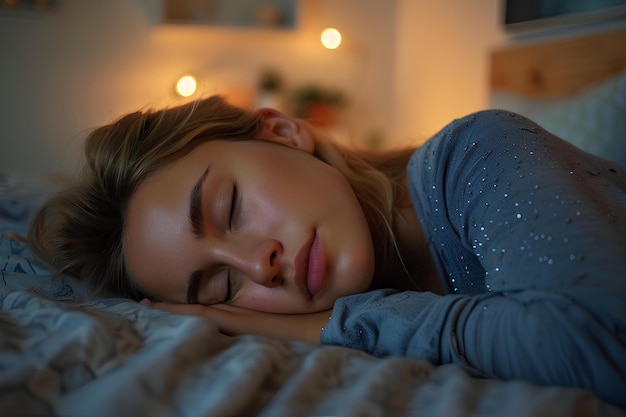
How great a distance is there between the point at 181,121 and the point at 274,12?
7.59ft

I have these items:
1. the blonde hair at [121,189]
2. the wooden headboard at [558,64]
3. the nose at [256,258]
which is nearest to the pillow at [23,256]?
the blonde hair at [121,189]

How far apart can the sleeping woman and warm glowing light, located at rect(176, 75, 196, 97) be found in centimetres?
193

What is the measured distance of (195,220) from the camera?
0.76m

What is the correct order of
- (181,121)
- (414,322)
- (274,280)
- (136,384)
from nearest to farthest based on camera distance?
(136,384)
(414,322)
(274,280)
(181,121)

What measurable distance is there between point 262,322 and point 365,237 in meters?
0.19

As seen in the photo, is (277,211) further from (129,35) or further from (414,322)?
(129,35)

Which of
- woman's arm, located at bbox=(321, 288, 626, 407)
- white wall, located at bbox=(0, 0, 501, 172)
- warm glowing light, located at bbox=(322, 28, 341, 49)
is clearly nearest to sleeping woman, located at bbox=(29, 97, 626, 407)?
woman's arm, located at bbox=(321, 288, 626, 407)

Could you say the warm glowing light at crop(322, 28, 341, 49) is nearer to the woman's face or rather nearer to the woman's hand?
the woman's face

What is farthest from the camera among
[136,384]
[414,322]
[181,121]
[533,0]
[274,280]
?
[533,0]

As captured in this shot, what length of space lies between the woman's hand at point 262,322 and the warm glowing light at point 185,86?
2289 mm

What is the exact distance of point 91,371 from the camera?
45cm

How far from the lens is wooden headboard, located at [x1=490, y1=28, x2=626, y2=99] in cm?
176

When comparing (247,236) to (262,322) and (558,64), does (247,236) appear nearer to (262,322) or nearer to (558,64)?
(262,322)

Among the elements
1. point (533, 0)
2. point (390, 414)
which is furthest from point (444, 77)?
point (390, 414)
